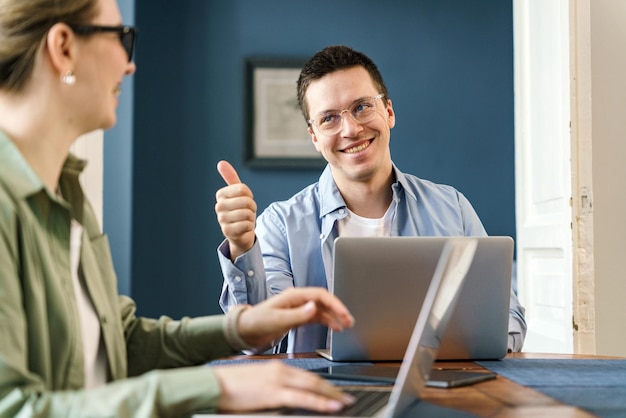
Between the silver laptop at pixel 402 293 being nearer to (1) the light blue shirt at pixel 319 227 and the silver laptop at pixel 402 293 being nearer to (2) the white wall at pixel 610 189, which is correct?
(1) the light blue shirt at pixel 319 227

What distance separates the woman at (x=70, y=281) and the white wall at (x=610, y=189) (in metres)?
2.00

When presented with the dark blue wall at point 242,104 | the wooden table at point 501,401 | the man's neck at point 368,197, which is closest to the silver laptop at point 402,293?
the wooden table at point 501,401

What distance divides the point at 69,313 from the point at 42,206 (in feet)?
0.47

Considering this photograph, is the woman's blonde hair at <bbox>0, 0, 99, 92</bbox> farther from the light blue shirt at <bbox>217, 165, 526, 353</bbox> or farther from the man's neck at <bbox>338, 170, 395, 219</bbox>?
the man's neck at <bbox>338, 170, 395, 219</bbox>

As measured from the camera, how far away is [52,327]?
0.97 meters

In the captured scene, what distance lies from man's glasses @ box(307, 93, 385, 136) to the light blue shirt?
143 mm

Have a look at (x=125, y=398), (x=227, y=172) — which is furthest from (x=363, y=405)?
(x=227, y=172)

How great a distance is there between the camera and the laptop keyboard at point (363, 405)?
3.12 ft

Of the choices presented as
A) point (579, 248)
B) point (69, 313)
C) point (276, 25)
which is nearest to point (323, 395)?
point (69, 313)

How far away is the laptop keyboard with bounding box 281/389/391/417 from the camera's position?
0.95 meters

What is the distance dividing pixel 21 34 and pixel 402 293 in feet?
2.80

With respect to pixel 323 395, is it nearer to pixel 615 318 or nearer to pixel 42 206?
pixel 42 206

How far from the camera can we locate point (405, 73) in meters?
4.35

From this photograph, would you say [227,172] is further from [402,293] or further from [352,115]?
[352,115]
